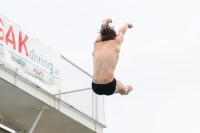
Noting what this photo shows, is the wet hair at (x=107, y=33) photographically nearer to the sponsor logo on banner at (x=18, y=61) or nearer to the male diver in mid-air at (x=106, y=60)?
the male diver in mid-air at (x=106, y=60)

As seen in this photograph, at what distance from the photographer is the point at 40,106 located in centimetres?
1673

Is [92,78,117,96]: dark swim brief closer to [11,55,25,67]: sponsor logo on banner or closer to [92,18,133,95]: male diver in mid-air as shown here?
[92,18,133,95]: male diver in mid-air

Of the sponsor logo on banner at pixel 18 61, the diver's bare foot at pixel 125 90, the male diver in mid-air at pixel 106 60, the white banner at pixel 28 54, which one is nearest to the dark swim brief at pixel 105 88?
the male diver in mid-air at pixel 106 60

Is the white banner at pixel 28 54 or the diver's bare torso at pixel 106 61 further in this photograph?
the white banner at pixel 28 54

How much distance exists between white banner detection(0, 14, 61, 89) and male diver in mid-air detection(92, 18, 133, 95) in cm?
426

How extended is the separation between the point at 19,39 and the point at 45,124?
3.18 meters

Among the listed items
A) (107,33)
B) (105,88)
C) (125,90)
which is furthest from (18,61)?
(105,88)

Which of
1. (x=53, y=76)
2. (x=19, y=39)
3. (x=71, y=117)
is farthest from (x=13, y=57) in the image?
A: (x=71, y=117)

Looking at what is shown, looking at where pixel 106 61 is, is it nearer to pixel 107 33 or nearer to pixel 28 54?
pixel 107 33

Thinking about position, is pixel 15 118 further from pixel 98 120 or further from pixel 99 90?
pixel 99 90

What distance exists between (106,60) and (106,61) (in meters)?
0.02

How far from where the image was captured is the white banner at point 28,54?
1537cm

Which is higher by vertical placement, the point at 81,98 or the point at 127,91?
the point at 81,98

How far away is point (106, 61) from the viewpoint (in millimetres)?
11266
